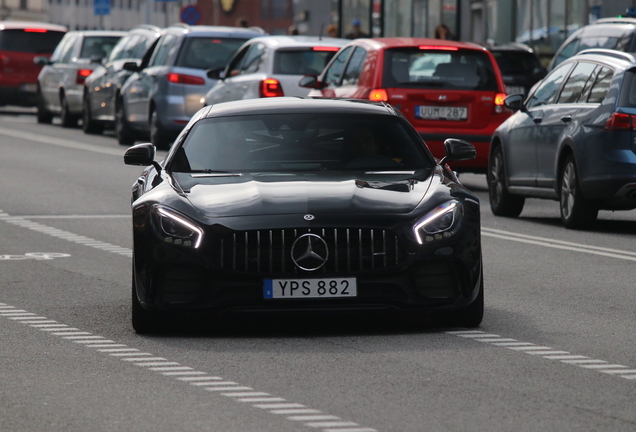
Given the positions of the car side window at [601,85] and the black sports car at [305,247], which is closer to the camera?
the black sports car at [305,247]

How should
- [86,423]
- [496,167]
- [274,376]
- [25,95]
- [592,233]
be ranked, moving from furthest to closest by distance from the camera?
[25,95]
[496,167]
[592,233]
[274,376]
[86,423]

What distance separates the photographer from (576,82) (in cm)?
1498

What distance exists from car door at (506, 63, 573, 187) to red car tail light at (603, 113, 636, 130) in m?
1.49

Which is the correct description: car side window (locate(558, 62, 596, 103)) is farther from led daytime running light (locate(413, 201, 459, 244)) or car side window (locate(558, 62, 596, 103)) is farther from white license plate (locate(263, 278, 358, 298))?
white license plate (locate(263, 278, 358, 298))

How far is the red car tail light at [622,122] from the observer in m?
13.8

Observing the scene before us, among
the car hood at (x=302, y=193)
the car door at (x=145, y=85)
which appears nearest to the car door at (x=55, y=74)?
the car door at (x=145, y=85)

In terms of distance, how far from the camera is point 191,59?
25.2 meters

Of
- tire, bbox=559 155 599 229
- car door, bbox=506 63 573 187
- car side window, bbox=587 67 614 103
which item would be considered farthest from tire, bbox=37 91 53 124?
car side window, bbox=587 67 614 103

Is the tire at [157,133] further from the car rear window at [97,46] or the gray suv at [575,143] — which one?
the gray suv at [575,143]

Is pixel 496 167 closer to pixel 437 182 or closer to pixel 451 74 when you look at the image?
pixel 451 74

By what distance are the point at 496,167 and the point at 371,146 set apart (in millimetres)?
7137

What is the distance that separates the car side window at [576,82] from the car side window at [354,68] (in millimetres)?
3799

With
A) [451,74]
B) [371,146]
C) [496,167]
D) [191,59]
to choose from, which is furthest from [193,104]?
[371,146]

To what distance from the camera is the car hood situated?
26.9ft
